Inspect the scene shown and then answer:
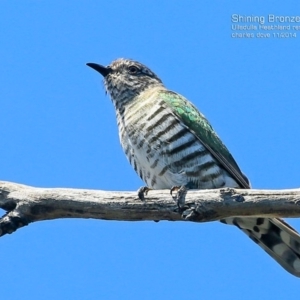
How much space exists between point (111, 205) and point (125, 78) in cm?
322

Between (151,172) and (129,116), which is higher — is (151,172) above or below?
below

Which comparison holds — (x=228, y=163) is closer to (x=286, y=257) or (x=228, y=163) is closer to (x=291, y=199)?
(x=286, y=257)

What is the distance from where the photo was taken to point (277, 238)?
27.9 ft

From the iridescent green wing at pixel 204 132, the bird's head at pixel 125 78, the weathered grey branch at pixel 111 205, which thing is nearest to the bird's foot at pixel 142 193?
the weathered grey branch at pixel 111 205

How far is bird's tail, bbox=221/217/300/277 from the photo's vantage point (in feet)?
27.5

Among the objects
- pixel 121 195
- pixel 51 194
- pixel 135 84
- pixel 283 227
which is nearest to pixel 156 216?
pixel 121 195

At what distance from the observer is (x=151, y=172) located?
8.78 meters

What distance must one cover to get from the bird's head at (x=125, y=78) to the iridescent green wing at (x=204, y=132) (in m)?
0.72

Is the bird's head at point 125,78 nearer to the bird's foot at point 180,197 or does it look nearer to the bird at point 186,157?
the bird at point 186,157

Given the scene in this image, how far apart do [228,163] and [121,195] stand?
1917 millimetres

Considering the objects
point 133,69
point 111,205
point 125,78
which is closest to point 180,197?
point 111,205

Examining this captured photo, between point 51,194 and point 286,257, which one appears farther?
point 286,257

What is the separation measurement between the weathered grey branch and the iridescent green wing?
1510 mm

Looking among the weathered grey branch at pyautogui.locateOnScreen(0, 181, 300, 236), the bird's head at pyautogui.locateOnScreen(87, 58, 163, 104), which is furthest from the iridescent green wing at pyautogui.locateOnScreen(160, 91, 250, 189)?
the weathered grey branch at pyautogui.locateOnScreen(0, 181, 300, 236)
